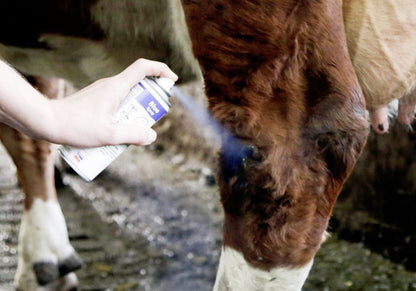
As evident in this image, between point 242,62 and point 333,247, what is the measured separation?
1.89 m

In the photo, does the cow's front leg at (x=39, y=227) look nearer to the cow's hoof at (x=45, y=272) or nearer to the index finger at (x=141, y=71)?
the cow's hoof at (x=45, y=272)

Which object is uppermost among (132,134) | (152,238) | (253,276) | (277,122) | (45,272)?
(132,134)

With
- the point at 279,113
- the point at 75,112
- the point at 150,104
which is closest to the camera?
the point at 75,112

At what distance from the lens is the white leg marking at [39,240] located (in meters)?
2.51

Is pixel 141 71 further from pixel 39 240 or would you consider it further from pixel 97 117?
pixel 39 240

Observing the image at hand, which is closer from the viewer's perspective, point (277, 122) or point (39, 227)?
point (277, 122)

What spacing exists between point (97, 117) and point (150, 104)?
12 cm

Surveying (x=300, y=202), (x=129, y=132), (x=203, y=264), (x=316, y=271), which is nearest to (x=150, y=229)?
(x=203, y=264)

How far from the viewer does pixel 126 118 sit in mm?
1183

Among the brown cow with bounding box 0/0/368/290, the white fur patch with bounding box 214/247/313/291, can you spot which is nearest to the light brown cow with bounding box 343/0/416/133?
the brown cow with bounding box 0/0/368/290

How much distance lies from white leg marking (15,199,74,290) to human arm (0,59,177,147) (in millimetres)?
1447

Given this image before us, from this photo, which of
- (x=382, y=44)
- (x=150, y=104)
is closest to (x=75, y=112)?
(x=150, y=104)

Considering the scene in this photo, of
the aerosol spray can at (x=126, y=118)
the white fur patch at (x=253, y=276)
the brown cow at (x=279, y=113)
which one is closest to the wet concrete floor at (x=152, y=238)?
the white fur patch at (x=253, y=276)

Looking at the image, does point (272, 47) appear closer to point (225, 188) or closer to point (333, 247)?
point (225, 188)
